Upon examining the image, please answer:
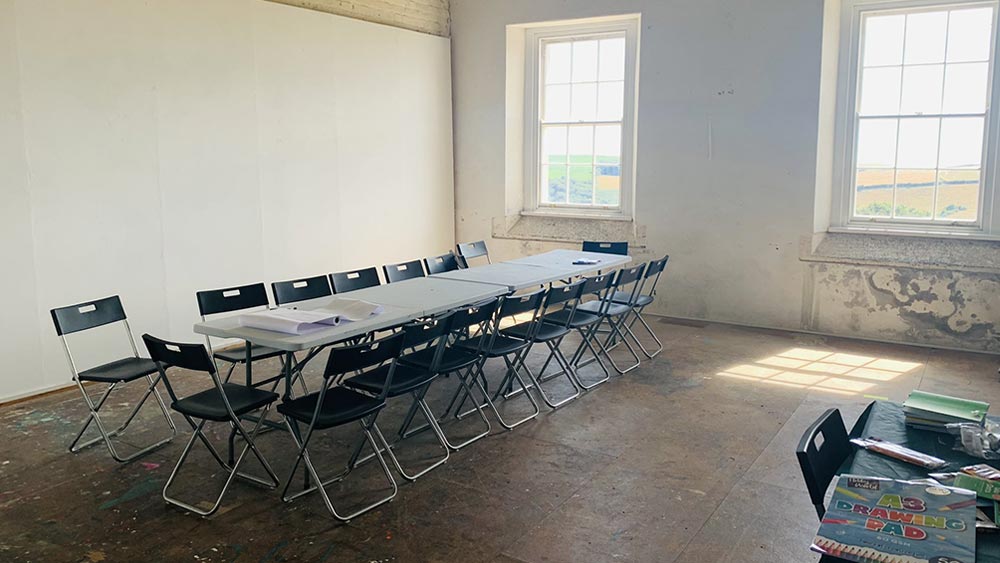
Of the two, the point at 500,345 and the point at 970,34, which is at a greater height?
the point at 970,34

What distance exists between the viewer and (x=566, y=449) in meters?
4.76

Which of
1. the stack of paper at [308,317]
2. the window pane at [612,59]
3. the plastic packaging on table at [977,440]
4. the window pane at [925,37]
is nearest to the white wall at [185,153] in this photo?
the window pane at [612,59]

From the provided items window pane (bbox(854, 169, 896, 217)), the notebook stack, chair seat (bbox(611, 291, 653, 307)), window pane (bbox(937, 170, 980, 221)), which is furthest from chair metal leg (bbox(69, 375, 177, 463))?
window pane (bbox(937, 170, 980, 221))

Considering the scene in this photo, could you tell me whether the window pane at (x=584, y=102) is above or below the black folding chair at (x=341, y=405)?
above

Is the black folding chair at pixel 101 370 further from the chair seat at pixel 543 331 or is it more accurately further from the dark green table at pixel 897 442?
the dark green table at pixel 897 442

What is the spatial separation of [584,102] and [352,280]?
4.35m

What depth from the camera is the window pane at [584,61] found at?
29.8 feet

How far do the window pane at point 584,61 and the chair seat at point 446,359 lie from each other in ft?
16.5

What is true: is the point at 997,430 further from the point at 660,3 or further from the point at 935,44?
the point at 660,3

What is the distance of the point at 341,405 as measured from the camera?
13.3 ft

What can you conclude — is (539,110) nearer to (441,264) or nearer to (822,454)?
(441,264)

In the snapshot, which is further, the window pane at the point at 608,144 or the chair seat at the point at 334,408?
the window pane at the point at 608,144

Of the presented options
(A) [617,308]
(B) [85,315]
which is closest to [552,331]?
(A) [617,308]

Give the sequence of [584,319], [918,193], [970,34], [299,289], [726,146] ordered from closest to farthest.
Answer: [299,289]
[584,319]
[970,34]
[918,193]
[726,146]
